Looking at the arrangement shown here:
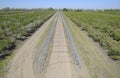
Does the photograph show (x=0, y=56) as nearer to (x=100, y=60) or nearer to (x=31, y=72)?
(x=31, y=72)

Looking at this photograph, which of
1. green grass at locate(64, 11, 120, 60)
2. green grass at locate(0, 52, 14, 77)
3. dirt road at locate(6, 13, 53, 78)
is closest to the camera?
dirt road at locate(6, 13, 53, 78)

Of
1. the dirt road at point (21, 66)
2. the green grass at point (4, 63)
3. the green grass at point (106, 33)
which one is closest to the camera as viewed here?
the dirt road at point (21, 66)

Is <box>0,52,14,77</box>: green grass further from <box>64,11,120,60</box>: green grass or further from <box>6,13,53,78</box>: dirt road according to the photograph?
<box>64,11,120,60</box>: green grass

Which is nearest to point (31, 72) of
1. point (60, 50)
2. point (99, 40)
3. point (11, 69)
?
point (11, 69)

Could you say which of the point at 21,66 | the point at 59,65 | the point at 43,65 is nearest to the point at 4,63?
the point at 21,66

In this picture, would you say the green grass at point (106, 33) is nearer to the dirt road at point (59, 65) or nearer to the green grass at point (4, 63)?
the dirt road at point (59, 65)

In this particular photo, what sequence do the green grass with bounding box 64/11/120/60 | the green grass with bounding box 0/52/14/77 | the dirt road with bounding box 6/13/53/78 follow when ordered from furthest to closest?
the green grass with bounding box 64/11/120/60 → the green grass with bounding box 0/52/14/77 → the dirt road with bounding box 6/13/53/78

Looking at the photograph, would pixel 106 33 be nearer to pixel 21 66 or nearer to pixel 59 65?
pixel 59 65

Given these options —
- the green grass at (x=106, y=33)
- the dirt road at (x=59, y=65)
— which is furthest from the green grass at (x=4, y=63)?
the green grass at (x=106, y=33)

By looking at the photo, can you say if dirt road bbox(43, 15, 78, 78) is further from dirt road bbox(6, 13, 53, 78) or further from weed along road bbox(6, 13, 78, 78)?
dirt road bbox(6, 13, 53, 78)

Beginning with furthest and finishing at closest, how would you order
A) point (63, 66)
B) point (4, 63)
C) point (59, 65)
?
point (4, 63) < point (59, 65) < point (63, 66)

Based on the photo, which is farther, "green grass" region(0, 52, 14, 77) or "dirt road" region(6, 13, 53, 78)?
"green grass" region(0, 52, 14, 77)

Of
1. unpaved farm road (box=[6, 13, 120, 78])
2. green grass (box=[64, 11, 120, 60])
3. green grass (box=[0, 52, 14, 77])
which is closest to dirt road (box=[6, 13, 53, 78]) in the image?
unpaved farm road (box=[6, 13, 120, 78])

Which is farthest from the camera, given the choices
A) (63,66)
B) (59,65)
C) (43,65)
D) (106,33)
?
(106,33)
